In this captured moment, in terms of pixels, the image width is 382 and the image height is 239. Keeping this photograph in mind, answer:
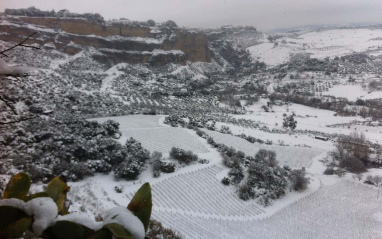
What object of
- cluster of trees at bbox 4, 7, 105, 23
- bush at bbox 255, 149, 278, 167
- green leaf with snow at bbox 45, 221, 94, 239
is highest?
cluster of trees at bbox 4, 7, 105, 23

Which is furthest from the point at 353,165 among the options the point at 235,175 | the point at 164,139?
the point at 164,139

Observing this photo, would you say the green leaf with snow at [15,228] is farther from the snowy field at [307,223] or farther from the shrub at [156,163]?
the shrub at [156,163]

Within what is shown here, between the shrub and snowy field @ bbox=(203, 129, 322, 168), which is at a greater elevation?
the shrub

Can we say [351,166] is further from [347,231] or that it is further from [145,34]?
[145,34]

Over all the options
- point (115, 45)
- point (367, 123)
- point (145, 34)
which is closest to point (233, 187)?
point (367, 123)

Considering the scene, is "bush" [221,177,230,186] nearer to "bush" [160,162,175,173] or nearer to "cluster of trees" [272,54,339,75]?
"bush" [160,162,175,173]

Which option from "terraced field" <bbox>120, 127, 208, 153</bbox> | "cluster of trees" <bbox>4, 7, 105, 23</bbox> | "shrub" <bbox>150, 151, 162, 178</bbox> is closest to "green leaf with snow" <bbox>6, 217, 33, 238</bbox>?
"shrub" <bbox>150, 151, 162, 178</bbox>

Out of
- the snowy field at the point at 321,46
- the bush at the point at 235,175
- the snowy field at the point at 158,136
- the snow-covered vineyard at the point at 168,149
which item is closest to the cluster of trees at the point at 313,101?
the snow-covered vineyard at the point at 168,149
